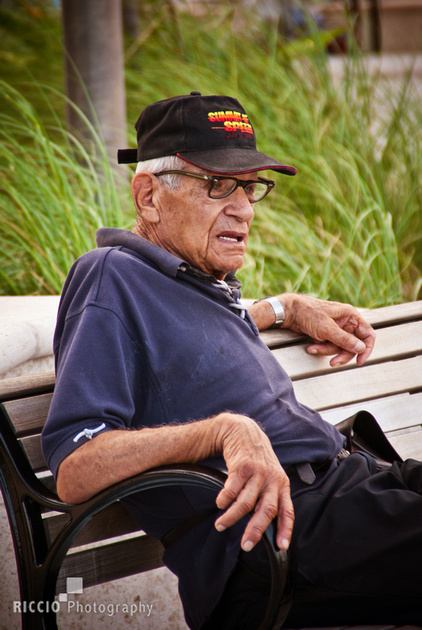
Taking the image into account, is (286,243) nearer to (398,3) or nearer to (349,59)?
(349,59)

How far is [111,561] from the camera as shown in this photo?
195cm

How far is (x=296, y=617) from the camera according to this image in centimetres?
171

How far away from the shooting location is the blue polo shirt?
1608mm

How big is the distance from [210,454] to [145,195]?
0.84 metres

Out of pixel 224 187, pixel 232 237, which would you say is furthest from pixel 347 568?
pixel 224 187

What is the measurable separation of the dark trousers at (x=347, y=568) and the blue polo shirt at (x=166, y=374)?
0.25 ft

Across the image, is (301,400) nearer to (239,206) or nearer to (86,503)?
(239,206)

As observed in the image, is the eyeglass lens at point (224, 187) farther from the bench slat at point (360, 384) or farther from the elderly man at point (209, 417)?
the bench slat at point (360, 384)

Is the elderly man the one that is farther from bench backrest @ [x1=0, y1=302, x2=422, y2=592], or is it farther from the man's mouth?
bench backrest @ [x1=0, y1=302, x2=422, y2=592]

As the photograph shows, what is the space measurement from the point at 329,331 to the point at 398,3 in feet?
38.9

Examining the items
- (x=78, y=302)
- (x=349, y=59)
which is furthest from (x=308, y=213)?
(x=78, y=302)

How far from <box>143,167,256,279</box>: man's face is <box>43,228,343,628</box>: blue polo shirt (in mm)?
112

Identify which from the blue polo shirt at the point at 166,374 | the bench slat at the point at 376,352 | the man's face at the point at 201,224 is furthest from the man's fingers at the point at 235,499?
the bench slat at the point at 376,352

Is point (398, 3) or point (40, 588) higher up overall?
point (398, 3)
